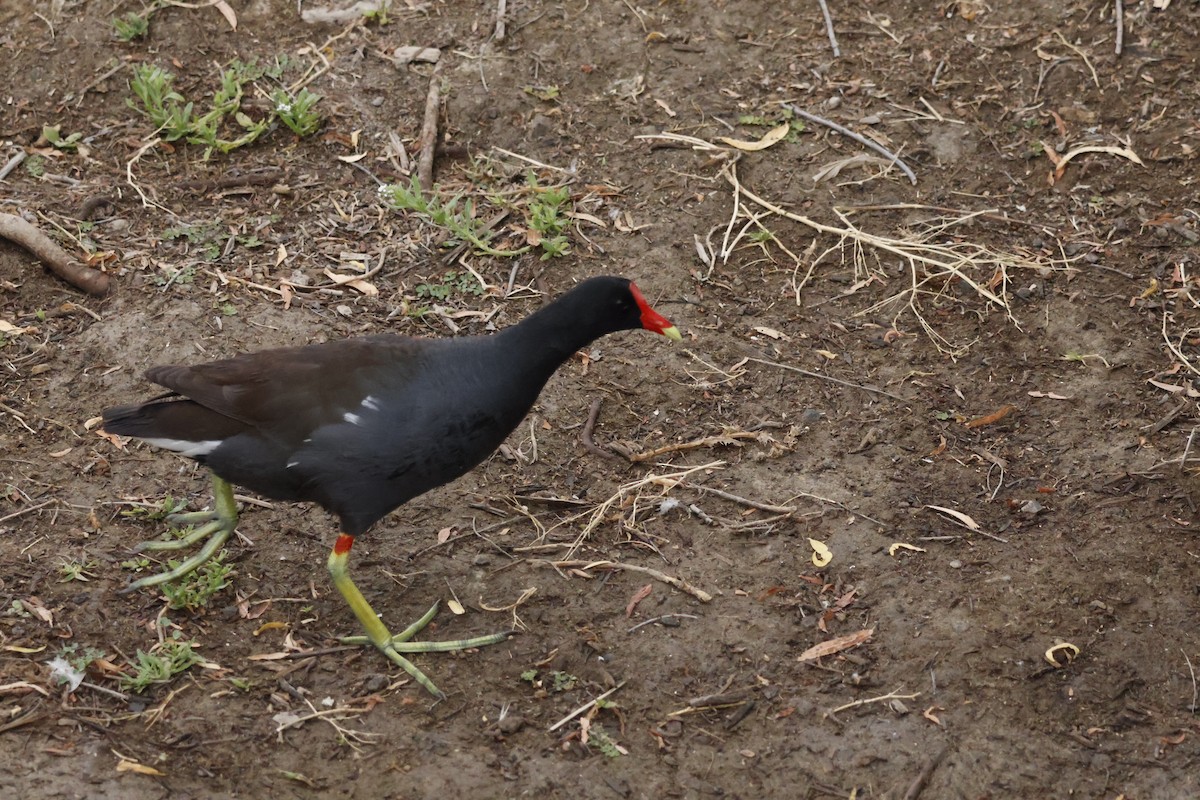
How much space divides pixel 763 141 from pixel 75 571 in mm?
3918

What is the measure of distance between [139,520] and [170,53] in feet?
10.4

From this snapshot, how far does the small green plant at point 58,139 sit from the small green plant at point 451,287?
2067 mm

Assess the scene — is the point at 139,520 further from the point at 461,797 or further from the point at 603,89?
the point at 603,89

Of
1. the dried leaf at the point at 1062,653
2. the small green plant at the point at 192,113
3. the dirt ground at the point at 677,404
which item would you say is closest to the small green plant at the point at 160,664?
the dirt ground at the point at 677,404

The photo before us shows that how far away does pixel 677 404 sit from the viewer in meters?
5.26

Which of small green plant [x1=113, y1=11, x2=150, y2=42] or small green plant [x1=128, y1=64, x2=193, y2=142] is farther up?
small green plant [x1=113, y1=11, x2=150, y2=42]

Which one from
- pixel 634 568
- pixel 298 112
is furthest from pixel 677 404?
pixel 298 112

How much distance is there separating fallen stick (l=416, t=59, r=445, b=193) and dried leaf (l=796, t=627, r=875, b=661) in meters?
3.17

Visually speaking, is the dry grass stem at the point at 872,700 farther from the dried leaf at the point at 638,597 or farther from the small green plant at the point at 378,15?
the small green plant at the point at 378,15

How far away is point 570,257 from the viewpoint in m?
5.81

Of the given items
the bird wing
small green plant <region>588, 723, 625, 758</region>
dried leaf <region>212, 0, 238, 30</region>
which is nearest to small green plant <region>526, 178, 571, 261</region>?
the bird wing

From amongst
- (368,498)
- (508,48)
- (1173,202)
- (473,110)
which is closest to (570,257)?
(473,110)

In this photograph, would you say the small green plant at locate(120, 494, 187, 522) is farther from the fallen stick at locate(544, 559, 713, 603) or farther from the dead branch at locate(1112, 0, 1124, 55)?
the dead branch at locate(1112, 0, 1124, 55)

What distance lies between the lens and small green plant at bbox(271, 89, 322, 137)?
623cm
